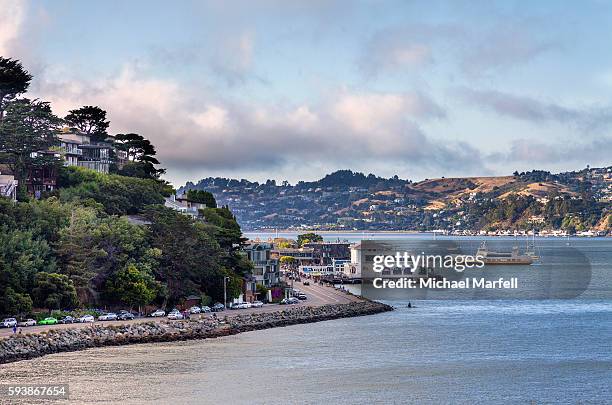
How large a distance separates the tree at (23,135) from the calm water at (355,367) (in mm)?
31916

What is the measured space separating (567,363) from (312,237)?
143 meters

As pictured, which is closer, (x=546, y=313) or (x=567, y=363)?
(x=567, y=363)

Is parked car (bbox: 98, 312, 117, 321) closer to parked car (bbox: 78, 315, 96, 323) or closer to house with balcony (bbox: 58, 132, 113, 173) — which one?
parked car (bbox: 78, 315, 96, 323)

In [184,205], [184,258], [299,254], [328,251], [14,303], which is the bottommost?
[14,303]

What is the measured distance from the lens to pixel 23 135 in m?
90.1

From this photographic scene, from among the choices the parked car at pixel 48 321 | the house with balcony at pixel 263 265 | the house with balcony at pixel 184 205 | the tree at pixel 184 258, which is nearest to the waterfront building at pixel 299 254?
the house with balcony at pixel 184 205

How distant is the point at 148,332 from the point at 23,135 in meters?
33.4

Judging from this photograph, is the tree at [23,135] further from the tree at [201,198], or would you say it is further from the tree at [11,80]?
the tree at [201,198]

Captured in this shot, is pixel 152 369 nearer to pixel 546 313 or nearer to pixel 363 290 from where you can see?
pixel 546 313

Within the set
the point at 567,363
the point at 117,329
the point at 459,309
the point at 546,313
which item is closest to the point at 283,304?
the point at 459,309

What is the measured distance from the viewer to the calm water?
45562 millimetres

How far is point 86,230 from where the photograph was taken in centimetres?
7550

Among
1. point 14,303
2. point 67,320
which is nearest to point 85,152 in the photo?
point 67,320

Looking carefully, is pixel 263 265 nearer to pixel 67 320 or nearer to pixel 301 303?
pixel 301 303
